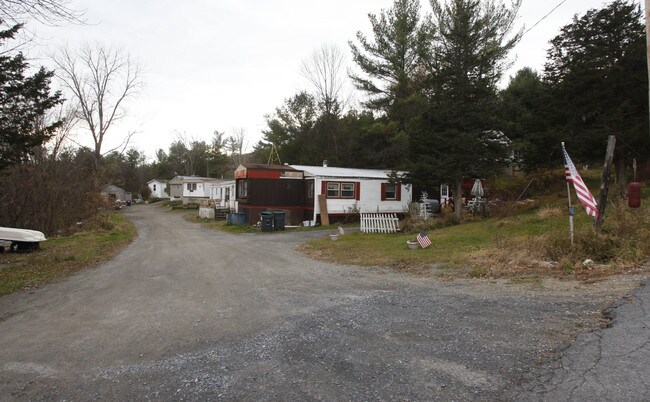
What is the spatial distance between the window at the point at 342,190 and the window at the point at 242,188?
4804 millimetres

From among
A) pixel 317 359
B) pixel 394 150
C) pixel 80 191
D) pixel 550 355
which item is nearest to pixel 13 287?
pixel 317 359

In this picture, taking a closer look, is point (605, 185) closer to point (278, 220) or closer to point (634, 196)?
point (634, 196)

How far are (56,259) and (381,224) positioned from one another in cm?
1113

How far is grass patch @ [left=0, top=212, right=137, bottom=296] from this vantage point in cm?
846

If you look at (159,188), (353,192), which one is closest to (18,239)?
(353,192)

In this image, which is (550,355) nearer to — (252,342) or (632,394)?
(632,394)

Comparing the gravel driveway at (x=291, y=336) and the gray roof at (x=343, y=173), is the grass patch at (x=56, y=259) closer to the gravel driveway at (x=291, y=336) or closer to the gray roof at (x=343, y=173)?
the gravel driveway at (x=291, y=336)

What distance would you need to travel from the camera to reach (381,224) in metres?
16.3

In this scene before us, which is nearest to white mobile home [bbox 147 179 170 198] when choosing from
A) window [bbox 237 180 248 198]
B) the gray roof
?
window [bbox 237 180 248 198]

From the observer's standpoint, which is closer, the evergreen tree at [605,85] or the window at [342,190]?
the evergreen tree at [605,85]

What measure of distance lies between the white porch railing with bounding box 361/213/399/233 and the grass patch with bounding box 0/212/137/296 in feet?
30.9

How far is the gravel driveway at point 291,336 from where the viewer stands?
3.28 meters

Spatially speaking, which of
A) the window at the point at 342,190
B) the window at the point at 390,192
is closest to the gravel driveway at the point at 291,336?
the window at the point at 342,190

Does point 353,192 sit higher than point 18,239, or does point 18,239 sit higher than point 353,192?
point 353,192
